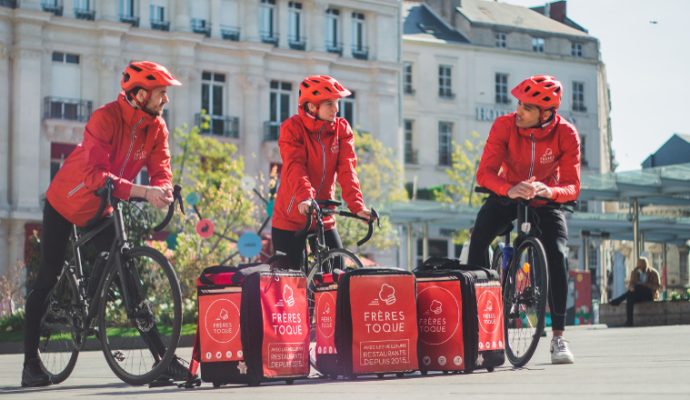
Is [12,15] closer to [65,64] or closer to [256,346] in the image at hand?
[65,64]

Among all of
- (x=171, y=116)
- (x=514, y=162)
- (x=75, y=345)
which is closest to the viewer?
(x=75, y=345)

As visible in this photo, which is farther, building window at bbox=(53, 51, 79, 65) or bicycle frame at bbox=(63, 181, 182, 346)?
building window at bbox=(53, 51, 79, 65)

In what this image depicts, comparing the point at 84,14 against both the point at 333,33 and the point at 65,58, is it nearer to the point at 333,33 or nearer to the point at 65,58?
the point at 65,58

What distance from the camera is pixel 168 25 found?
4941cm

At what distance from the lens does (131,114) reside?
8.64 m

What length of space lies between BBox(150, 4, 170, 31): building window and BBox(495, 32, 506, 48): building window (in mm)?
22535

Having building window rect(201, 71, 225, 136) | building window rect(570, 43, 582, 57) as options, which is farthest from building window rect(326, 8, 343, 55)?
building window rect(570, 43, 582, 57)

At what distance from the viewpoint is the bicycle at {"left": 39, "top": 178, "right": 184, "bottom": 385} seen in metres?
8.11

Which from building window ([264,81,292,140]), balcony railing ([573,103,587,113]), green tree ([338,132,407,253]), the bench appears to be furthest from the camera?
balcony railing ([573,103,587,113])

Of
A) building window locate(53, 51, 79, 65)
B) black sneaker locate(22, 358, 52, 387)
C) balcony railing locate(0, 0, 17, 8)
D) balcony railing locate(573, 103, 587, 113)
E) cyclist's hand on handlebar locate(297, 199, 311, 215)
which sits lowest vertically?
black sneaker locate(22, 358, 52, 387)

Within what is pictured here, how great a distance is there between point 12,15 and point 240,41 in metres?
8.97

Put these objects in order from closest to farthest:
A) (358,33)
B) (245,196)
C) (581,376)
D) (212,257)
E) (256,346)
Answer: (581,376)
(256,346)
(212,257)
(245,196)
(358,33)

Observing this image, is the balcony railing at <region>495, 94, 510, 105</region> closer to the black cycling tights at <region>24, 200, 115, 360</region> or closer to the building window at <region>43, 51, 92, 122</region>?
the building window at <region>43, 51, 92, 122</region>

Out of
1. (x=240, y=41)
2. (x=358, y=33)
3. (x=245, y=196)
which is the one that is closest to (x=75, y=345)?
(x=245, y=196)
